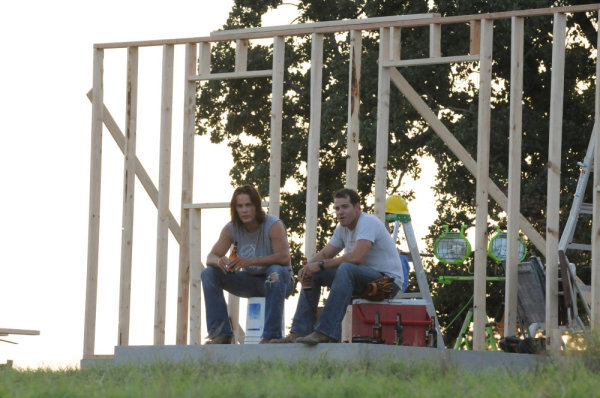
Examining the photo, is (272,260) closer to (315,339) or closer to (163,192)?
(315,339)

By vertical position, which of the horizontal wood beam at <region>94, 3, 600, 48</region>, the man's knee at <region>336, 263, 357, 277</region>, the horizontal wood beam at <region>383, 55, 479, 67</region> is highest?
the horizontal wood beam at <region>94, 3, 600, 48</region>

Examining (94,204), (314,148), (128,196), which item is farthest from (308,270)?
(94,204)

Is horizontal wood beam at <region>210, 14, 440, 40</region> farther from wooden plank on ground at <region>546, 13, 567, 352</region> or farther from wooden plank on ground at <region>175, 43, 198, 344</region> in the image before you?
wooden plank on ground at <region>546, 13, 567, 352</region>

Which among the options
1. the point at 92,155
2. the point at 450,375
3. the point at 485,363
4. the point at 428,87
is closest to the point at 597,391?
the point at 450,375

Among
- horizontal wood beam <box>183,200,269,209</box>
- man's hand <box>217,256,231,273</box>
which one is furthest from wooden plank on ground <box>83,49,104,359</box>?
man's hand <box>217,256,231,273</box>

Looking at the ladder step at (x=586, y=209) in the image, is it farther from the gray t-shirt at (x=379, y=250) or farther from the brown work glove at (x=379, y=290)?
the brown work glove at (x=379, y=290)

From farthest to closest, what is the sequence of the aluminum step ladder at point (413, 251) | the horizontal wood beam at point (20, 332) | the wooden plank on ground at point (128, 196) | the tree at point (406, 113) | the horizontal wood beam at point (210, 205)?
the tree at point (406, 113) → the horizontal wood beam at point (20, 332) → the wooden plank on ground at point (128, 196) → the horizontal wood beam at point (210, 205) → the aluminum step ladder at point (413, 251)

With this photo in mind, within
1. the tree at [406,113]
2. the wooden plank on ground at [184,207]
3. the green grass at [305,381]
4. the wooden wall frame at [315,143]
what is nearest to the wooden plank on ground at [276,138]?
the wooden wall frame at [315,143]

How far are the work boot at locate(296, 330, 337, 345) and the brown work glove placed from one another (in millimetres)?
463

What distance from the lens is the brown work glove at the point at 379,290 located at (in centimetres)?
783

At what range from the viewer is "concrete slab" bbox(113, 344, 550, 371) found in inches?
283

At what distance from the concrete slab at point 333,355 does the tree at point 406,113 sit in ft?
19.0

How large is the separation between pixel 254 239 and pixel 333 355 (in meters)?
1.31

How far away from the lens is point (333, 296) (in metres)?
7.55
